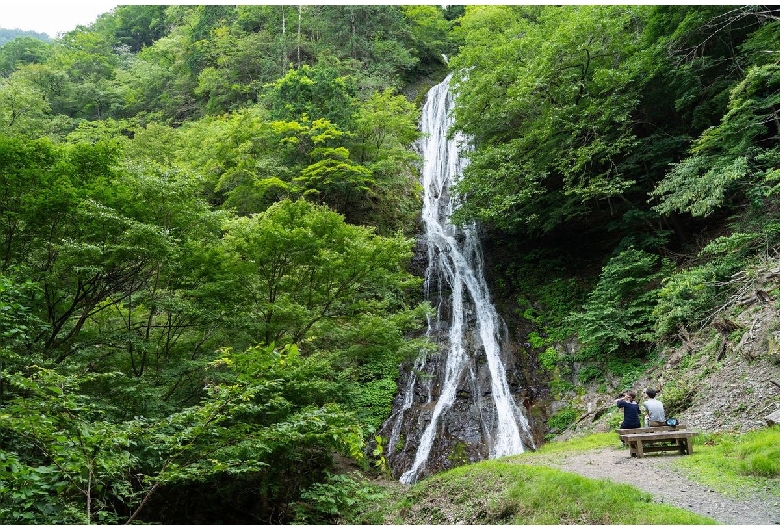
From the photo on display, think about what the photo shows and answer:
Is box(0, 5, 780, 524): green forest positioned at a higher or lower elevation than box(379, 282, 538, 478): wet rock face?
higher

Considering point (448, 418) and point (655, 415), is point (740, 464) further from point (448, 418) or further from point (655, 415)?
point (448, 418)

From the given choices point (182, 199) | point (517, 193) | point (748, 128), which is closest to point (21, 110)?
point (182, 199)

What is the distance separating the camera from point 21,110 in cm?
2053

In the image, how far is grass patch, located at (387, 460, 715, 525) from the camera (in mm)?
4840

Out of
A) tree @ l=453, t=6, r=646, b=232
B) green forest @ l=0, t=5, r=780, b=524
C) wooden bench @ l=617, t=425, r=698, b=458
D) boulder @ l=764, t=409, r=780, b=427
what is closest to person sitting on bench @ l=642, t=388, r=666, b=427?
wooden bench @ l=617, t=425, r=698, b=458

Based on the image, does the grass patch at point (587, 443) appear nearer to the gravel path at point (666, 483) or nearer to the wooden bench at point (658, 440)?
the gravel path at point (666, 483)

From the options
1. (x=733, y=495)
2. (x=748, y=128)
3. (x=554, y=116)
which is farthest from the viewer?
(x=554, y=116)

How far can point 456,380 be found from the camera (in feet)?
45.8

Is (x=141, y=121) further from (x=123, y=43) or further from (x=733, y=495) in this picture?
(x=733, y=495)

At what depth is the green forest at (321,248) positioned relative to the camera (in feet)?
19.0

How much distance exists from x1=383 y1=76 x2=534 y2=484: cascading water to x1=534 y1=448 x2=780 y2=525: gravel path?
382cm

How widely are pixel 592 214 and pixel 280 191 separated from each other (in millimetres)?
11644

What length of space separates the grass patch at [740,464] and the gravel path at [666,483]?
0.69ft

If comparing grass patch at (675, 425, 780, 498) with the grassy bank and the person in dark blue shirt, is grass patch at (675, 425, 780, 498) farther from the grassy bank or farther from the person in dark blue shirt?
the person in dark blue shirt
